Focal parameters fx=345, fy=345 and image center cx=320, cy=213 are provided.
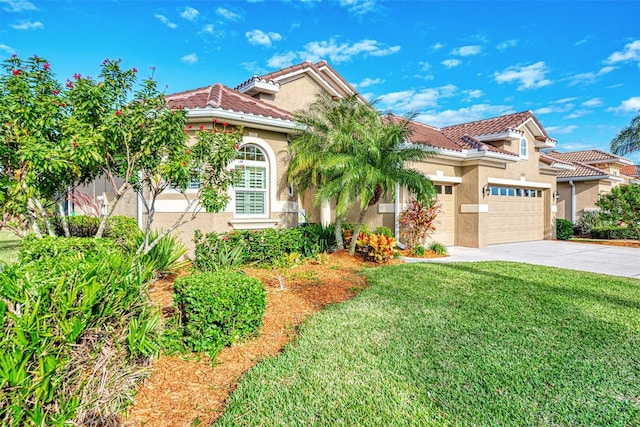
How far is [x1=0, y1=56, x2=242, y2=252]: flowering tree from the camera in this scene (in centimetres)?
490

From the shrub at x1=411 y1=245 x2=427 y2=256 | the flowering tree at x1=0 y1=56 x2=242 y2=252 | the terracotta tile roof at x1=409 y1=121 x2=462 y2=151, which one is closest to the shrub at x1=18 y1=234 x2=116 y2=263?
the flowering tree at x1=0 y1=56 x2=242 y2=252

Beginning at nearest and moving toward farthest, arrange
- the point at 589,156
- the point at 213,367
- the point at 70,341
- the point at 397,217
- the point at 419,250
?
the point at 70,341, the point at 213,367, the point at 419,250, the point at 397,217, the point at 589,156

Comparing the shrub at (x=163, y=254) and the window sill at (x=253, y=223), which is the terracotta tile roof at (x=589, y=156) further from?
the shrub at (x=163, y=254)

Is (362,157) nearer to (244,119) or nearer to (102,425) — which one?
(244,119)

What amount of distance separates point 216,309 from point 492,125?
18433mm

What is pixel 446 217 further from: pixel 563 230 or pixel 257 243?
pixel 257 243

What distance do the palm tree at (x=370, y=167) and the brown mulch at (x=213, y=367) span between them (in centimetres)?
330

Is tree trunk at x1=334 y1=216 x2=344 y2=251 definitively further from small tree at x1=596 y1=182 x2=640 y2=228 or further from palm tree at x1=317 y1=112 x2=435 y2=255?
small tree at x1=596 y1=182 x2=640 y2=228

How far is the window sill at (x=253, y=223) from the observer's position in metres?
10.8

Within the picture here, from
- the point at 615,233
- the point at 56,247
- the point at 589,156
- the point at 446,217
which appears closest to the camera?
the point at 56,247

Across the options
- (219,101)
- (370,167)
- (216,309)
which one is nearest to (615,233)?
(370,167)

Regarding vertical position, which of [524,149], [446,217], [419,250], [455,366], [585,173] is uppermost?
[524,149]

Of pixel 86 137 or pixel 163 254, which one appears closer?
pixel 86 137

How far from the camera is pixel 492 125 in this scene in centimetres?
1844
